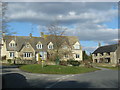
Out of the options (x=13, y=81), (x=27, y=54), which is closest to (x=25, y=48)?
(x=27, y=54)

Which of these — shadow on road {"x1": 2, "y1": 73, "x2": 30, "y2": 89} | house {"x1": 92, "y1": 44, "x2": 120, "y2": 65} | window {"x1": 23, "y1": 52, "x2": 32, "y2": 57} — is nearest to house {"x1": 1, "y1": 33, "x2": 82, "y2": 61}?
window {"x1": 23, "y1": 52, "x2": 32, "y2": 57}

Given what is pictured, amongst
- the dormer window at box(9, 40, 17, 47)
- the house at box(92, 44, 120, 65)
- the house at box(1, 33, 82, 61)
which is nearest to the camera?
the house at box(1, 33, 82, 61)

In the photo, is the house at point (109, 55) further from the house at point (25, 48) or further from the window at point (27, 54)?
the window at point (27, 54)

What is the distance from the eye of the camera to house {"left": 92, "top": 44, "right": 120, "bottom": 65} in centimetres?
6788

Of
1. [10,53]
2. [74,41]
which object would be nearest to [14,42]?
[10,53]

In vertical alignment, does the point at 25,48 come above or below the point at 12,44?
below

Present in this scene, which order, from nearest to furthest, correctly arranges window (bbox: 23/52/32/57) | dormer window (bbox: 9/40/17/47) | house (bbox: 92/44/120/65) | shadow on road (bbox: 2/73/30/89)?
shadow on road (bbox: 2/73/30/89) < window (bbox: 23/52/32/57) < dormer window (bbox: 9/40/17/47) < house (bbox: 92/44/120/65)

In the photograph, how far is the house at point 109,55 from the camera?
67875 millimetres

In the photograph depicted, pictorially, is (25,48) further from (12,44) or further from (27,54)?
(12,44)

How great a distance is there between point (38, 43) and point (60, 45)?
2250cm

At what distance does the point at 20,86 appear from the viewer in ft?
38.3

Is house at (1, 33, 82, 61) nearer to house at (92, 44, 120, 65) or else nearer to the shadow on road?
house at (92, 44, 120, 65)

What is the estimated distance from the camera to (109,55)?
235 feet

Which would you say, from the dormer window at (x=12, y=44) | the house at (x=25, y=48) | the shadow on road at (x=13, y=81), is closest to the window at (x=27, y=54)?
the house at (x=25, y=48)
